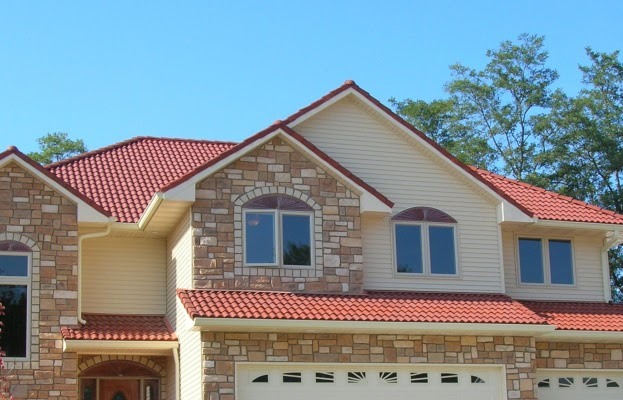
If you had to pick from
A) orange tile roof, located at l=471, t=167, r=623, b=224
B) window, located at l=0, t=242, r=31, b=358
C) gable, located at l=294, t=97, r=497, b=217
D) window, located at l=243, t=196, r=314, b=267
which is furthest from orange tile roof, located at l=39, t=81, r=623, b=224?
window, located at l=0, t=242, r=31, b=358

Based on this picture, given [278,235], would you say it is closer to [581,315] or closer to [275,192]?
[275,192]

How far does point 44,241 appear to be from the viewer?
2534cm

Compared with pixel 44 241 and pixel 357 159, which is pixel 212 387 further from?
pixel 357 159

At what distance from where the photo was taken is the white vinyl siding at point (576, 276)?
2906cm

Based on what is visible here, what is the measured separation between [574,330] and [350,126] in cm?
696

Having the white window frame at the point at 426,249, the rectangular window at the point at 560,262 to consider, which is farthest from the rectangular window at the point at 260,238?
the rectangular window at the point at 560,262

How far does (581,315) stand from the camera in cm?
2784

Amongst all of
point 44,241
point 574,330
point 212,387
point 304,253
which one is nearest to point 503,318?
point 574,330

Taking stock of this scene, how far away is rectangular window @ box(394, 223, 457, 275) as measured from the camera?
27.2 meters

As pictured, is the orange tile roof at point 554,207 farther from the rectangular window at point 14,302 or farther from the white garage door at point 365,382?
the rectangular window at point 14,302

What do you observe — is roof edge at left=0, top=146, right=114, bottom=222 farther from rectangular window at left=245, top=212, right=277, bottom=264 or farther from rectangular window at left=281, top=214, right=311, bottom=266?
rectangular window at left=281, top=214, right=311, bottom=266

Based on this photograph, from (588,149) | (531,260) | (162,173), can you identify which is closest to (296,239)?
(162,173)

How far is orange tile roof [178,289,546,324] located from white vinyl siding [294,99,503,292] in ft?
3.50

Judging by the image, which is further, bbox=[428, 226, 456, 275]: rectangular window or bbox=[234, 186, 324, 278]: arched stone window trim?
bbox=[428, 226, 456, 275]: rectangular window
